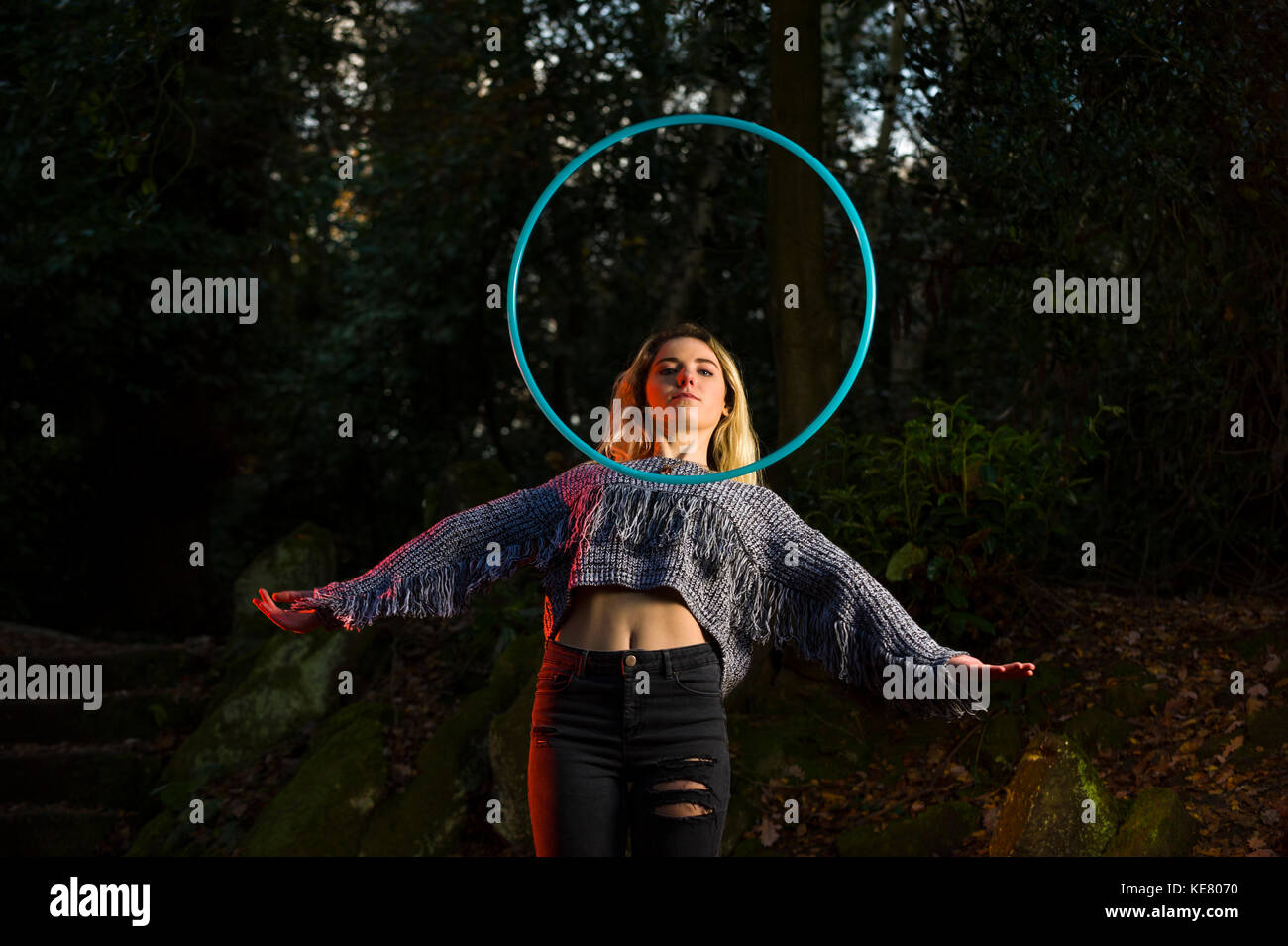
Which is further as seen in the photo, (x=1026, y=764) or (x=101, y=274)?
(x=101, y=274)

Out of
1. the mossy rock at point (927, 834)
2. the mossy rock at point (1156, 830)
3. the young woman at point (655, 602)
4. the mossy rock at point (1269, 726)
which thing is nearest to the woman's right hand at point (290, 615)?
the young woman at point (655, 602)

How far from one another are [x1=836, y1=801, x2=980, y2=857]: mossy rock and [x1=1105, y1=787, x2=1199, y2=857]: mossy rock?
653 mm

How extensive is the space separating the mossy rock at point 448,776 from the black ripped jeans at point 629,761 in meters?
2.75

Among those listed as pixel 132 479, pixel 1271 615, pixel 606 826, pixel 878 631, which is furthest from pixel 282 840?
pixel 132 479

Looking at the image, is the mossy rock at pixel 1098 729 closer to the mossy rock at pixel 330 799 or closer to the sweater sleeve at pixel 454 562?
the sweater sleeve at pixel 454 562

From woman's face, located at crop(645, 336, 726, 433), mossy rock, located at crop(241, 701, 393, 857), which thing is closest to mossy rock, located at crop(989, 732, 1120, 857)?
woman's face, located at crop(645, 336, 726, 433)

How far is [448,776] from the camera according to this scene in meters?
5.43

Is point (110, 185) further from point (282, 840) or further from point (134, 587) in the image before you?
point (282, 840)

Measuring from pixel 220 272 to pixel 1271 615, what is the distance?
301 inches

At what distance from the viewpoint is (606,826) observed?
267cm

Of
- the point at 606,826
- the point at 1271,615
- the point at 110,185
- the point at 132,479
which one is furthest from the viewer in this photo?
the point at 132,479

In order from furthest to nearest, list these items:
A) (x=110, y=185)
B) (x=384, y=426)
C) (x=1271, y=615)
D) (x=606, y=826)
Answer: (x=384, y=426), (x=110, y=185), (x=1271, y=615), (x=606, y=826)

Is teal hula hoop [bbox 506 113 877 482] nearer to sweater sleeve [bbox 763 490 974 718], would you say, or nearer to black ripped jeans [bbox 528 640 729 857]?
sweater sleeve [bbox 763 490 974 718]

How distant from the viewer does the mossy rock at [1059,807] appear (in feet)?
13.0
